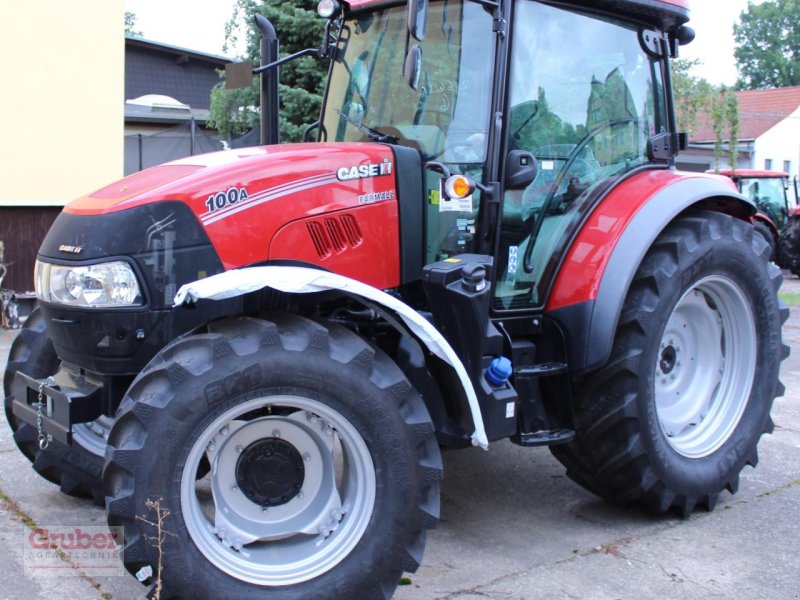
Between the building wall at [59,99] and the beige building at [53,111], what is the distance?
0.01 m

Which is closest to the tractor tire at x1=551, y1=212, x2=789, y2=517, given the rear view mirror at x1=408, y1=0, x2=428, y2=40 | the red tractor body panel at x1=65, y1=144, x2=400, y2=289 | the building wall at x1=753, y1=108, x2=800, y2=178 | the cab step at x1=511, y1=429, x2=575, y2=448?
the cab step at x1=511, y1=429, x2=575, y2=448

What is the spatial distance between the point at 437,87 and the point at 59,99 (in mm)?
6997

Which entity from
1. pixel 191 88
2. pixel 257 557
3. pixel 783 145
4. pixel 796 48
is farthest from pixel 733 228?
pixel 796 48

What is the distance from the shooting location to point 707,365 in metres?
4.84

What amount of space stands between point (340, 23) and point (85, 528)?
275 cm

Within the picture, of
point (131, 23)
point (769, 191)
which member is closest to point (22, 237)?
point (769, 191)

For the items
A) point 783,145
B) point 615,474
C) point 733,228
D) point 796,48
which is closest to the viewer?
point 615,474

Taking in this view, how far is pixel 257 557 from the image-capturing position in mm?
3309

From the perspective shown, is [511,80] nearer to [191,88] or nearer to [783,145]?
[191,88]

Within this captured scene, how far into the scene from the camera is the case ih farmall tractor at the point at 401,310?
322 cm

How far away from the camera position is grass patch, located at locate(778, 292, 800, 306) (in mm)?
12953

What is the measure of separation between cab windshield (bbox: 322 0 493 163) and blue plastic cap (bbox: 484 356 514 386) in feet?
2.88

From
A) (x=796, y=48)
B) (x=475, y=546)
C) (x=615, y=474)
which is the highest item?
(x=796, y=48)

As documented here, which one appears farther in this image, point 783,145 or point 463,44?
point 783,145
